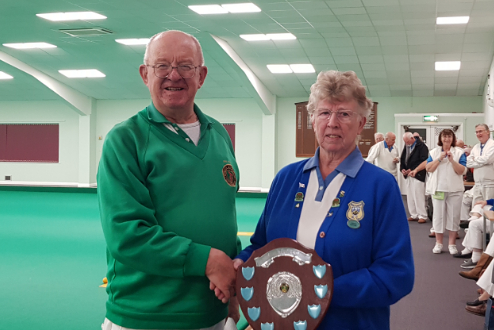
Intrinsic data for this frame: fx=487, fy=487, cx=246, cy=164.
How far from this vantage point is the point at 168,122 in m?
1.86

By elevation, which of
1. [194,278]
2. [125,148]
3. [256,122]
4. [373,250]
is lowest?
[194,278]

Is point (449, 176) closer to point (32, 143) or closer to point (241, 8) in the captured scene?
point (241, 8)

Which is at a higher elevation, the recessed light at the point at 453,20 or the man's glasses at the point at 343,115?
the recessed light at the point at 453,20

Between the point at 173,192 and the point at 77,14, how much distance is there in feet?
34.4

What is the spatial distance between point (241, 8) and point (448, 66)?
6.82 metres

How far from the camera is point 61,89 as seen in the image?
1805 cm

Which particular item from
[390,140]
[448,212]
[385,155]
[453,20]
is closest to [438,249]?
[448,212]

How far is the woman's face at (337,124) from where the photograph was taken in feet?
5.94

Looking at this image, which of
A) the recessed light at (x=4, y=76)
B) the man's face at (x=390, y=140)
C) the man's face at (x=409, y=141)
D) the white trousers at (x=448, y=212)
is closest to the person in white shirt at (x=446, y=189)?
the white trousers at (x=448, y=212)

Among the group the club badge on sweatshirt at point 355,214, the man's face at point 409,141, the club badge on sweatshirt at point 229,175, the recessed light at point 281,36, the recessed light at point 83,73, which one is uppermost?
the recessed light at point 281,36

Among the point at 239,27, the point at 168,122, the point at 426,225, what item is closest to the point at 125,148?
the point at 168,122

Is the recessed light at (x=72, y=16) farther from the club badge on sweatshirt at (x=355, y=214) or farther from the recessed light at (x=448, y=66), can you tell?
the club badge on sweatshirt at (x=355, y=214)

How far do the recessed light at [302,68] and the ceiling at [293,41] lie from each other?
39 cm

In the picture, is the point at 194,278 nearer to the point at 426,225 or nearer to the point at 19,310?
the point at 19,310
